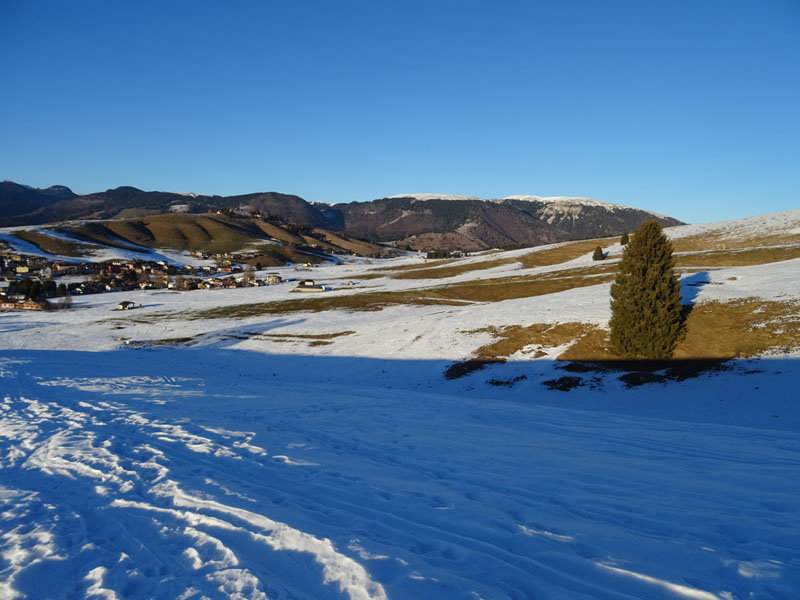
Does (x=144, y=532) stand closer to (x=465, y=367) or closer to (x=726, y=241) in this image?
(x=465, y=367)

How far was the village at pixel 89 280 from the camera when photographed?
9479 cm

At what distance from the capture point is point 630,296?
31156 mm

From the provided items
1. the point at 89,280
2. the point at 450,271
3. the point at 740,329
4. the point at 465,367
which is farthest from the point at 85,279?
the point at 740,329

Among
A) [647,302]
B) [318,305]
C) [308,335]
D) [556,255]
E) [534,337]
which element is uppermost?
[556,255]

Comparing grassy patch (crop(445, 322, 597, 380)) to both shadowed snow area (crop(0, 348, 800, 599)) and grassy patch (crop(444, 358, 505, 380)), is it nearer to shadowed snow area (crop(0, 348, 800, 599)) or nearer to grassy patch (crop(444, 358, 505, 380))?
grassy patch (crop(444, 358, 505, 380))

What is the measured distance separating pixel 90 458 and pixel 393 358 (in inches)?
1070

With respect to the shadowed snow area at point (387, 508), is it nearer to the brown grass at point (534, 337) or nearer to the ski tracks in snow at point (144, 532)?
the ski tracks in snow at point (144, 532)

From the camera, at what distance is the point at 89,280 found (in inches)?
5246

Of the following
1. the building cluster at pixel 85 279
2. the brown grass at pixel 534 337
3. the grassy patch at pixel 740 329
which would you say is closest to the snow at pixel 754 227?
the grassy patch at pixel 740 329

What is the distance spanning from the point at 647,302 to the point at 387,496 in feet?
93.1

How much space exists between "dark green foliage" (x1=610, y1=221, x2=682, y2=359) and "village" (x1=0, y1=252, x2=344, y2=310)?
80.6 m

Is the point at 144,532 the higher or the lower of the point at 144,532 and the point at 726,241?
the lower

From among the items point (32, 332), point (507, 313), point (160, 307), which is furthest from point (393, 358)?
point (160, 307)

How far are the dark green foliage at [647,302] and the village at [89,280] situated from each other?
80.6 meters
